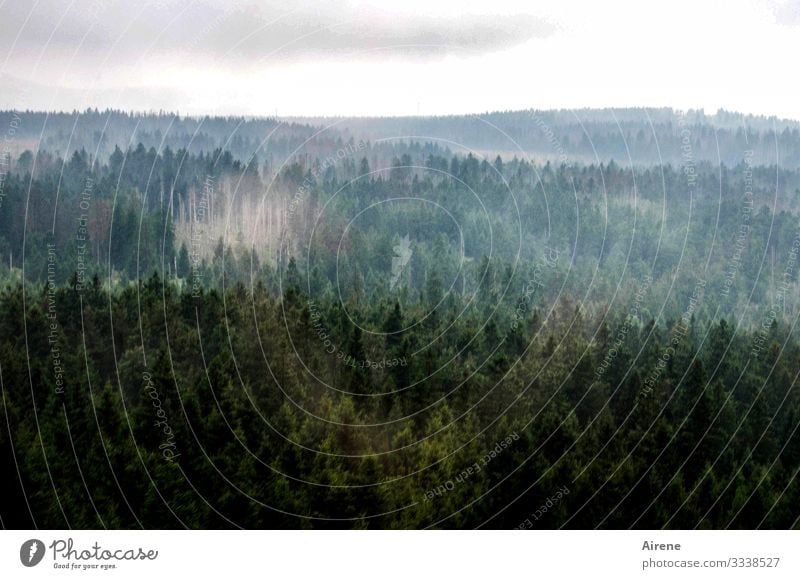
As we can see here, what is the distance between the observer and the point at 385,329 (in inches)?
899

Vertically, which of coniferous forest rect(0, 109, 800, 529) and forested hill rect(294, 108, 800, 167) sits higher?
forested hill rect(294, 108, 800, 167)

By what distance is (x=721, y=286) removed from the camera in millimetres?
29578

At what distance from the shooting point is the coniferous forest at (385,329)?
1938 centimetres

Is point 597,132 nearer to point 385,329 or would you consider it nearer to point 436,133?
point 436,133

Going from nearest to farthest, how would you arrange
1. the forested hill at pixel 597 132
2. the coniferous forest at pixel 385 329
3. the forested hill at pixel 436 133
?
the coniferous forest at pixel 385 329 → the forested hill at pixel 436 133 → the forested hill at pixel 597 132

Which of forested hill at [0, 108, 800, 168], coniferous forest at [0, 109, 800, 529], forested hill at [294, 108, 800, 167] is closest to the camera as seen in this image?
coniferous forest at [0, 109, 800, 529]

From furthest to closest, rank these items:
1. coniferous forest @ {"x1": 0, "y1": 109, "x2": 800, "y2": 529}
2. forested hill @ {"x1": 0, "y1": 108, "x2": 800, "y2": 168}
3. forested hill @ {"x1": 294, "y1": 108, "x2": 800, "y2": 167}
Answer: forested hill @ {"x1": 294, "y1": 108, "x2": 800, "y2": 167}
forested hill @ {"x1": 0, "y1": 108, "x2": 800, "y2": 168}
coniferous forest @ {"x1": 0, "y1": 109, "x2": 800, "y2": 529}

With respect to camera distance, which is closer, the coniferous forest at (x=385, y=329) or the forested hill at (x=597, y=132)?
the coniferous forest at (x=385, y=329)

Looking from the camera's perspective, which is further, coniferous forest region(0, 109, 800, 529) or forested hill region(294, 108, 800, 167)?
forested hill region(294, 108, 800, 167)

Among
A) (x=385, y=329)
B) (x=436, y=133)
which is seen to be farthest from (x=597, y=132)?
(x=385, y=329)

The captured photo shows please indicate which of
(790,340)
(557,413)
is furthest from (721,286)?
(557,413)

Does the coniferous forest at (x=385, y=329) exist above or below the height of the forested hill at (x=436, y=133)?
below

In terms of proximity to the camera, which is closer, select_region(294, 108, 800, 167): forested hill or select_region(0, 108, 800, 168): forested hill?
select_region(0, 108, 800, 168): forested hill

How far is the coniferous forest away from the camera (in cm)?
1938
